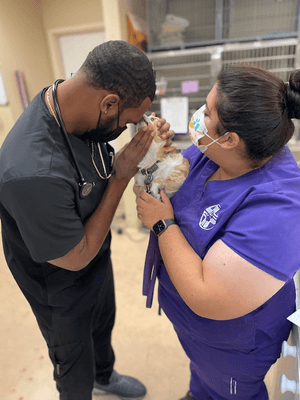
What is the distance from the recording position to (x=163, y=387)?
150 cm

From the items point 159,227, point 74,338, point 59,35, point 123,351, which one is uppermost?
point 59,35

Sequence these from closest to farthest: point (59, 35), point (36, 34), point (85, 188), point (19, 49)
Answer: point (85, 188) → point (19, 49) → point (36, 34) → point (59, 35)

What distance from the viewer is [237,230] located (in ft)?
2.34

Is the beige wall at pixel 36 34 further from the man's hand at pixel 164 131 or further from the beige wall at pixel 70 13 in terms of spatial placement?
the man's hand at pixel 164 131

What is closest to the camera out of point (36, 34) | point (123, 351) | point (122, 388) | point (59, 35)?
point (122, 388)

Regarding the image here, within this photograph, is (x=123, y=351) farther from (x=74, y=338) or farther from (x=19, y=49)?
(x=19, y=49)

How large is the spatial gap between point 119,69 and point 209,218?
19.6 inches

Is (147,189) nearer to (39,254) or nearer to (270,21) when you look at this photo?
(39,254)

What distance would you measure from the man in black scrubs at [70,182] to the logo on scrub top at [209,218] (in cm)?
29

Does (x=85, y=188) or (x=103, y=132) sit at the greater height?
(x=103, y=132)

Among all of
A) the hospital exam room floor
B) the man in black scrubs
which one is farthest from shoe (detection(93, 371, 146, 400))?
the man in black scrubs

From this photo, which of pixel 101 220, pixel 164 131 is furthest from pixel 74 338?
pixel 164 131

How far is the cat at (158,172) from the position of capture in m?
0.95

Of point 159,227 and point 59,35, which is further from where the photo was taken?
point 59,35
